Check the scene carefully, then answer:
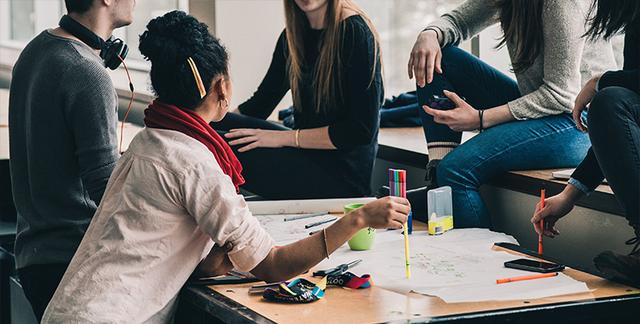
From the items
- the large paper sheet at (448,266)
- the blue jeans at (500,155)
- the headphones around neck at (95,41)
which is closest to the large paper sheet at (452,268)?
the large paper sheet at (448,266)

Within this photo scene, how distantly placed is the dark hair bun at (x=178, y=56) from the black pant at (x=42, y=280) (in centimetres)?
54

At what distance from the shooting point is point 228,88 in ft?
6.14

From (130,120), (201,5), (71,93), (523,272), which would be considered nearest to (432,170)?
(523,272)

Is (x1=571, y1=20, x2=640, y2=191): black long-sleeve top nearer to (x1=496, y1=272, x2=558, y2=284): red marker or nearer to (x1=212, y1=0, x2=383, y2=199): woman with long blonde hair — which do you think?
(x1=496, y1=272, x2=558, y2=284): red marker

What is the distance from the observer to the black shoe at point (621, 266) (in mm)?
1801

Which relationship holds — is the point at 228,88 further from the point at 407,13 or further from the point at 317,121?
the point at 407,13

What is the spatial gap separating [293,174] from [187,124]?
1.14 metres

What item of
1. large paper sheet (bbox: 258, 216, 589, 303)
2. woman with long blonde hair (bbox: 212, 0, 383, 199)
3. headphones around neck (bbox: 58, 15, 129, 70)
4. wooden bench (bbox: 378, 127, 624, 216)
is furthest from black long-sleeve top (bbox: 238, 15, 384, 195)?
headphones around neck (bbox: 58, 15, 129, 70)

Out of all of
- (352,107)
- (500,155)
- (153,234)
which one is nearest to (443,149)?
(500,155)

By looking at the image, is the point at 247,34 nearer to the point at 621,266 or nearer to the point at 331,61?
the point at 331,61

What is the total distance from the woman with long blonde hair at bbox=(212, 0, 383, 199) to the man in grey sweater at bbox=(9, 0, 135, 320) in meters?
0.80

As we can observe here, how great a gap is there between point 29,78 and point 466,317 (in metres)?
1.12

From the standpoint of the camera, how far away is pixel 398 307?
1.69 meters

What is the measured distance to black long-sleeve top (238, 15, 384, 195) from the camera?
9.09 feet
